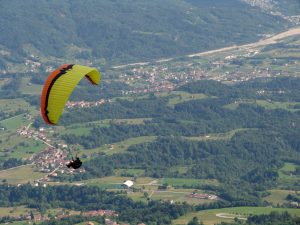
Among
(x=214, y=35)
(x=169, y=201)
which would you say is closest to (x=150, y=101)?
(x=169, y=201)

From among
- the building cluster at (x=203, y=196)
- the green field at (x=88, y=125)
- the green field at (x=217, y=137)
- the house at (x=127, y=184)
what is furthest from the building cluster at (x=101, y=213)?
the green field at (x=88, y=125)

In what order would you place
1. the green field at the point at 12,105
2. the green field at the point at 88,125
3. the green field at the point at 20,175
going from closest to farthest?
the green field at the point at 20,175 < the green field at the point at 88,125 < the green field at the point at 12,105

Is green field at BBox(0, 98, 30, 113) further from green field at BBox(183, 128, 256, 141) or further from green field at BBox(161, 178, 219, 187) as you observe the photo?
green field at BBox(161, 178, 219, 187)

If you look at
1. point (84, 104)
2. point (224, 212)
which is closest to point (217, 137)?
point (84, 104)

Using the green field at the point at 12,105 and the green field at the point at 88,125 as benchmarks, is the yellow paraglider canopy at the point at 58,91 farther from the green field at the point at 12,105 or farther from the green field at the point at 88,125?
the green field at the point at 12,105

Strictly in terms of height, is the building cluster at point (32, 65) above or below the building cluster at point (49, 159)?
below

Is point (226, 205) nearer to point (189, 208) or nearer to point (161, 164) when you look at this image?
point (189, 208)
